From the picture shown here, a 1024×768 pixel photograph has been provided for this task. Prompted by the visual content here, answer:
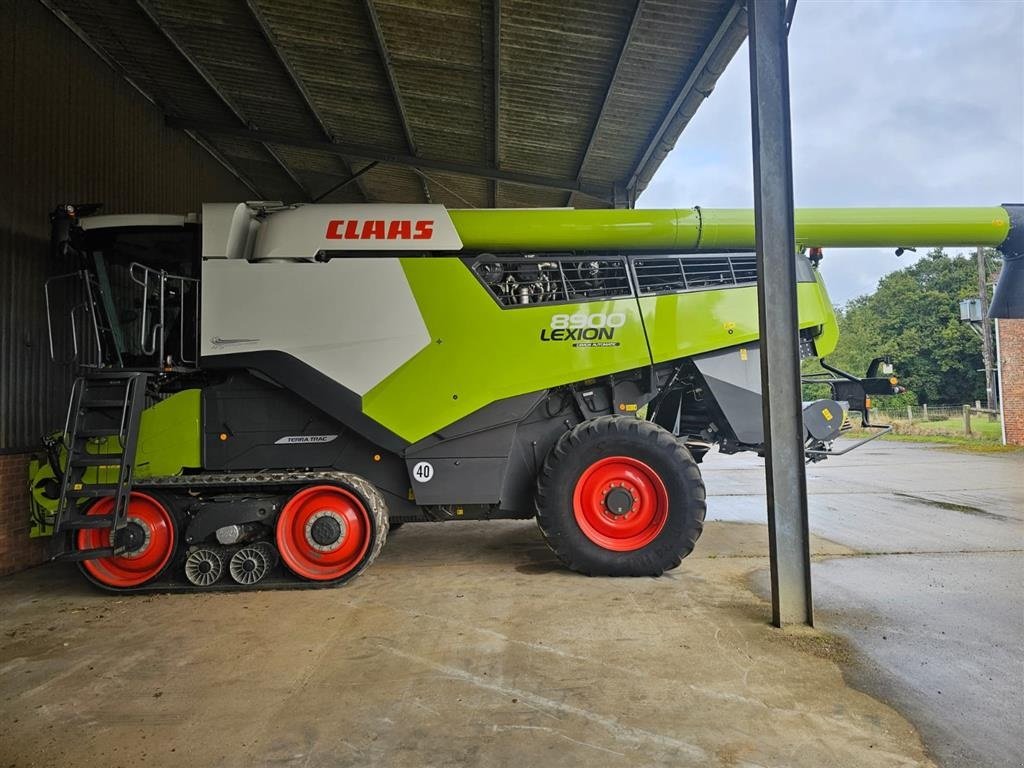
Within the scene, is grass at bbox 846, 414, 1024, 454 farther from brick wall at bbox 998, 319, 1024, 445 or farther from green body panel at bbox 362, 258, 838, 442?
green body panel at bbox 362, 258, 838, 442

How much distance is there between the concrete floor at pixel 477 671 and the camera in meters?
2.45

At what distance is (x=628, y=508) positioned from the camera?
4.79 m

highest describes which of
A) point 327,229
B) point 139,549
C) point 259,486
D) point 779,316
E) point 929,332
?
point 929,332

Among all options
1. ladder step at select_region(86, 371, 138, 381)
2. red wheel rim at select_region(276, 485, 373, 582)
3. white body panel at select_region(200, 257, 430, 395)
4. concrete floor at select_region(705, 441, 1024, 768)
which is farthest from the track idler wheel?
concrete floor at select_region(705, 441, 1024, 768)

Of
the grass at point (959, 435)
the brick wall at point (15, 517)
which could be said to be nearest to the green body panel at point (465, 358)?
the brick wall at point (15, 517)

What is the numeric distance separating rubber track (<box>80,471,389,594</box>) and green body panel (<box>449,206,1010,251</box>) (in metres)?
2.30

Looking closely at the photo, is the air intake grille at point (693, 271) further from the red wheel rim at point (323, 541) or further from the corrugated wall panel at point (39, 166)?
the corrugated wall panel at point (39, 166)

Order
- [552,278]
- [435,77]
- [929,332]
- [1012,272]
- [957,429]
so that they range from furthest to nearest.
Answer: [929,332], [957,429], [435,77], [1012,272], [552,278]

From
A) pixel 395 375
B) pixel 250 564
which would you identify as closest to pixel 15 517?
pixel 250 564

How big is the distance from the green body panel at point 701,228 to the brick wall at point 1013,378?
1561cm

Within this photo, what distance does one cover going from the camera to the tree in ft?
122

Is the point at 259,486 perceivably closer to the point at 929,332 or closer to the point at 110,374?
the point at 110,374

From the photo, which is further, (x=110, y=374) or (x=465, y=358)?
(x=465, y=358)

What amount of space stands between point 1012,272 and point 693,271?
9.94 feet
